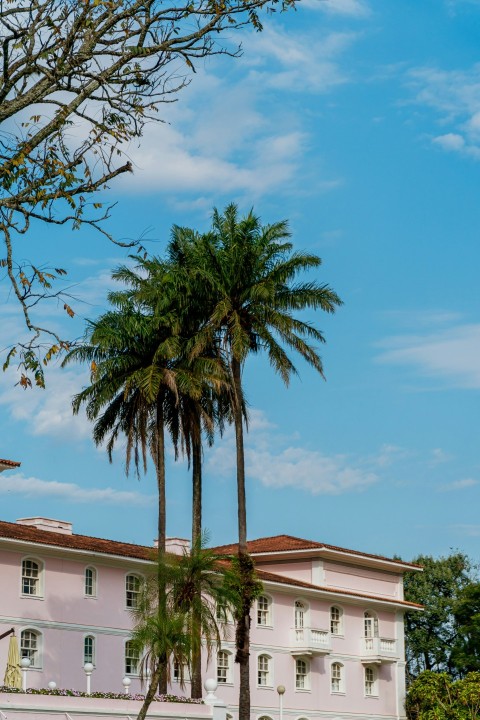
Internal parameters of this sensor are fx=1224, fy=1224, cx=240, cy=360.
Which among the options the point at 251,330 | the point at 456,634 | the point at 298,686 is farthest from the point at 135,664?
the point at 456,634

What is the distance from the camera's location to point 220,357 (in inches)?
1816

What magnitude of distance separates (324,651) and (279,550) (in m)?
5.33

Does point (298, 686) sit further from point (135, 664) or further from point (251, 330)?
point (251, 330)

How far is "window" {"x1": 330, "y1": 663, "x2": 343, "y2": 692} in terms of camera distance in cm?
5586

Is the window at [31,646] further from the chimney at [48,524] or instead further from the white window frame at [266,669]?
the white window frame at [266,669]

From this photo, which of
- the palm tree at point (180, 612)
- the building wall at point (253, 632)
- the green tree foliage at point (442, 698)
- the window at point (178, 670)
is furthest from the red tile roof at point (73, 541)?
the green tree foliage at point (442, 698)

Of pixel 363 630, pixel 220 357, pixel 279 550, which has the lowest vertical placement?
pixel 363 630

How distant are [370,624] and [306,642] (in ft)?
19.8

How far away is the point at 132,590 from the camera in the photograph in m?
47.7

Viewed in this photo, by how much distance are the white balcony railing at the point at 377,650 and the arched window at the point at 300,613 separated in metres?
4.74

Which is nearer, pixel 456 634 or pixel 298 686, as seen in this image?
pixel 298 686

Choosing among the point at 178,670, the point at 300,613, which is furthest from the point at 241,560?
the point at 300,613

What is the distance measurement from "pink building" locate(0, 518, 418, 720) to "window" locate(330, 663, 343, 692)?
0.15ft

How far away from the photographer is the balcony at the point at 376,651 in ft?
189
